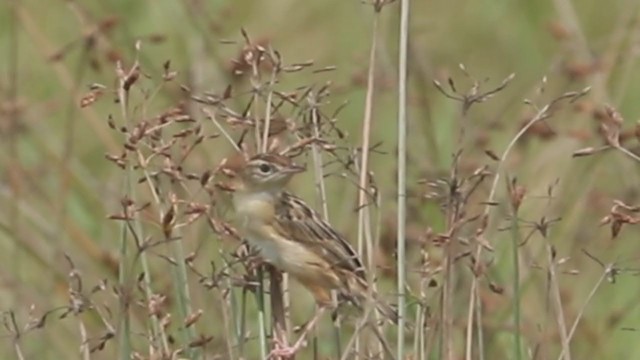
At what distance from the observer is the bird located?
3.44 meters

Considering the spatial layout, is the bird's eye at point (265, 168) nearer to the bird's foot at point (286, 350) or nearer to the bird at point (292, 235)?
the bird at point (292, 235)

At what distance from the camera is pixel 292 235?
3498 mm

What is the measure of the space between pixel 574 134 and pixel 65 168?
1.33m

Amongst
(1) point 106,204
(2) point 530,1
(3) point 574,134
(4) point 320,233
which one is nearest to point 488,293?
(3) point 574,134

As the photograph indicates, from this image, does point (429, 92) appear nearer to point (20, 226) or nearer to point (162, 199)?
point (20, 226)

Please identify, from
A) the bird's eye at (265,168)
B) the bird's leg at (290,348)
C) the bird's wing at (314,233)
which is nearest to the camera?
the bird's leg at (290,348)

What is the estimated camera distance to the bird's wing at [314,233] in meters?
3.50

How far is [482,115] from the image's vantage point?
24.7ft

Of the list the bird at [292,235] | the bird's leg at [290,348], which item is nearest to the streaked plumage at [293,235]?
the bird at [292,235]

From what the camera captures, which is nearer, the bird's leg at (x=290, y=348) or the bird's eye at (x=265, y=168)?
the bird's leg at (x=290, y=348)

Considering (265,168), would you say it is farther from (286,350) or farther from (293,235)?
(286,350)

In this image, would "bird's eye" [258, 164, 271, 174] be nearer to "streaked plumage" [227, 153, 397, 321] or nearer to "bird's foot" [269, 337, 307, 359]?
"streaked plumage" [227, 153, 397, 321]

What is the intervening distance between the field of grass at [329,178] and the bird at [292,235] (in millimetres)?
43

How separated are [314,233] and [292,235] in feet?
0.15
